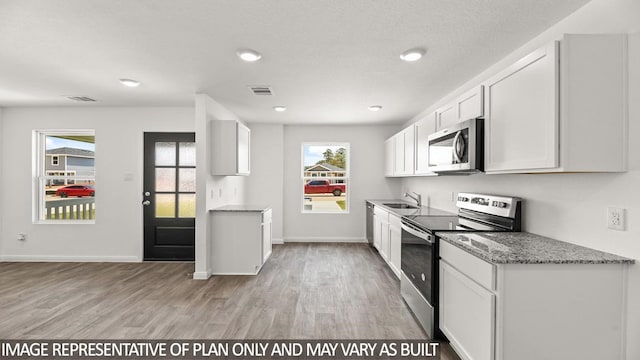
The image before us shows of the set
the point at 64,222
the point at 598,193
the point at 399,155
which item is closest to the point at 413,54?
the point at 598,193

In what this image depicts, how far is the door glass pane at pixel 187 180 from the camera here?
15.6 feet

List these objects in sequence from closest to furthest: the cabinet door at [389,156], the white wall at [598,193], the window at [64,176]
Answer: the white wall at [598,193]
the window at [64,176]
the cabinet door at [389,156]

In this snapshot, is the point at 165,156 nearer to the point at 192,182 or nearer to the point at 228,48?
the point at 192,182

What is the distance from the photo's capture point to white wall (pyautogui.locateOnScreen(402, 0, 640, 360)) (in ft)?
5.27

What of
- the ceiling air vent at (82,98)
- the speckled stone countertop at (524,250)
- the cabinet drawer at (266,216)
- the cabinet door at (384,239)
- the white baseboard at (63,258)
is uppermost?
the ceiling air vent at (82,98)

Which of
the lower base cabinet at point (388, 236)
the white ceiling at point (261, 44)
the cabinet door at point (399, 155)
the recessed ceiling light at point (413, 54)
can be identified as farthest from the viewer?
the cabinet door at point (399, 155)

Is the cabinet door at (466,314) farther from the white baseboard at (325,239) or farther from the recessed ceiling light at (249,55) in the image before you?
the white baseboard at (325,239)

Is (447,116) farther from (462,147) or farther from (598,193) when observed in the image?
(598,193)

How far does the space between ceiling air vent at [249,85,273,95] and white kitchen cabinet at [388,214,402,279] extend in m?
2.17

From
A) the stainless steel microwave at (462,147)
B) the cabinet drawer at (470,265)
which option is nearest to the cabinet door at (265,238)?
the stainless steel microwave at (462,147)

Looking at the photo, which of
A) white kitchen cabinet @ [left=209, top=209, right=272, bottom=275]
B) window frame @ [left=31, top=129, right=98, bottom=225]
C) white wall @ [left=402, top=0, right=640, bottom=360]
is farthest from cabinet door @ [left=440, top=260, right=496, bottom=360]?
window frame @ [left=31, top=129, right=98, bottom=225]

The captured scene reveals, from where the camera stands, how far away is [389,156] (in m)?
5.64

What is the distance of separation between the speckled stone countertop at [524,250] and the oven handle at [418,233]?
0.45ft

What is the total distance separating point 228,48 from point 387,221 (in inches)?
116
